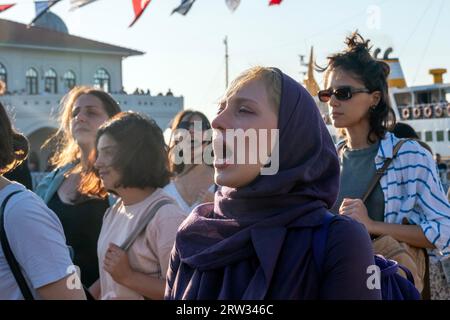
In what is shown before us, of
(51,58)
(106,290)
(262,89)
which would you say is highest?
(51,58)

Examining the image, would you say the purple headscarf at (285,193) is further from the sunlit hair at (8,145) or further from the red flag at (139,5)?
the red flag at (139,5)

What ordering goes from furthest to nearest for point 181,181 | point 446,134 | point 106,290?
point 446,134
point 181,181
point 106,290

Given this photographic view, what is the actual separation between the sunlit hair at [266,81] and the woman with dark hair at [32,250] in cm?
80

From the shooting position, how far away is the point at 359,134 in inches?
138

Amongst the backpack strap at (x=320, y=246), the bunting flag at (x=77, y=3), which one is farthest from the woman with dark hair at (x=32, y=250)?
the bunting flag at (x=77, y=3)

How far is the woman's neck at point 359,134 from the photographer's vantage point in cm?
350

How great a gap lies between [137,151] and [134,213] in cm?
31

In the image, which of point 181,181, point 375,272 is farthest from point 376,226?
point 181,181

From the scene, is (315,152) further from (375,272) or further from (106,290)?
(106,290)

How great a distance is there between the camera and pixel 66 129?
4.86 meters

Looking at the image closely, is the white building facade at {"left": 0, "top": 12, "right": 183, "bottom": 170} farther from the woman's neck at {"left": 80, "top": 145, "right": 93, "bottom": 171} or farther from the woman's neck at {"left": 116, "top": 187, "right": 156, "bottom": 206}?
the woman's neck at {"left": 116, "top": 187, "right": 156, "bottom": 206}

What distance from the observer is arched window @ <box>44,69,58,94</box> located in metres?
42.3
